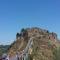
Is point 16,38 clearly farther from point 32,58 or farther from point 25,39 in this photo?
point 32,58

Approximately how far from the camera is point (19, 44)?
6162 cm

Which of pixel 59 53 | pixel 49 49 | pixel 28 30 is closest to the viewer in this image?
pixel 59 53

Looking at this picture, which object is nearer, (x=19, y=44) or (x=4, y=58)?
(x=4, y=58)

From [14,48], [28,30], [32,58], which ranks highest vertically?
[28,30]

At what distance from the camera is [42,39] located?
187 ft

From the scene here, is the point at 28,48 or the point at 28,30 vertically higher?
the point at 28,30

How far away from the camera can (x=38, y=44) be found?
54.3 meters

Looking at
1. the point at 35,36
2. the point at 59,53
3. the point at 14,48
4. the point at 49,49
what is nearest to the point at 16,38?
the point at 14,48

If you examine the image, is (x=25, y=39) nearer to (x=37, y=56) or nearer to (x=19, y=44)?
(x=19, y=44)

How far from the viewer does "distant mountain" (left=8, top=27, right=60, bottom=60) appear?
5062 centimetres

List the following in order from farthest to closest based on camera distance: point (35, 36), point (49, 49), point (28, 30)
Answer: point (28, 30) < point (35, 36) < point (49, 49)

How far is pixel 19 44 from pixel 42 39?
7270 mm

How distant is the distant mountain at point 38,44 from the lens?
1993 inches

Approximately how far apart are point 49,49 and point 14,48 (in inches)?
470
